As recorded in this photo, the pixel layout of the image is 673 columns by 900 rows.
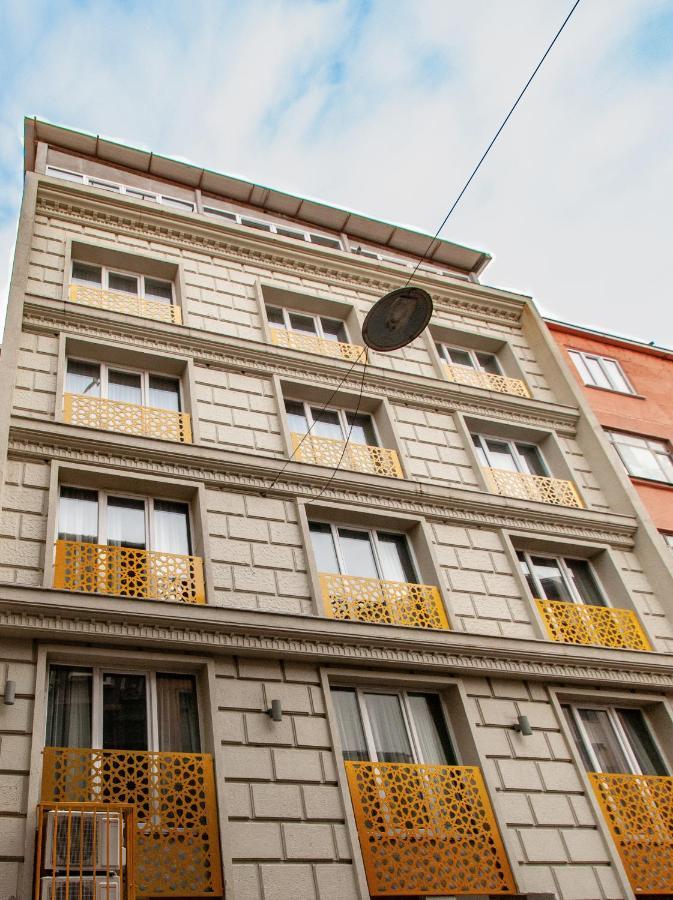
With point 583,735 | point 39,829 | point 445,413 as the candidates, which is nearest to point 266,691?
point 39,829

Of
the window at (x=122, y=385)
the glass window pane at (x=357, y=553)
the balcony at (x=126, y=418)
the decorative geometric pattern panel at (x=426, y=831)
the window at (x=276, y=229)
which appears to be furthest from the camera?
the window at (x=276, y=229)

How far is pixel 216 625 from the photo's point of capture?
10578 mm

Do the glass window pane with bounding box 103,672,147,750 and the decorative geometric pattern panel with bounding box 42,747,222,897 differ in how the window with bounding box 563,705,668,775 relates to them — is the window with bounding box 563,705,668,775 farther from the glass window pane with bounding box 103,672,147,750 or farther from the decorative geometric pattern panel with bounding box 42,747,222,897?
the glass window pane with bounding box 103,672,147,750

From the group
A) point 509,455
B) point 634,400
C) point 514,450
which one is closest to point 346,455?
point 509,455

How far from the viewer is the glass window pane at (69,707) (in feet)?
31.3

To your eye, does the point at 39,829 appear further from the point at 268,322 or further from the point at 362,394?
the point at 268,322

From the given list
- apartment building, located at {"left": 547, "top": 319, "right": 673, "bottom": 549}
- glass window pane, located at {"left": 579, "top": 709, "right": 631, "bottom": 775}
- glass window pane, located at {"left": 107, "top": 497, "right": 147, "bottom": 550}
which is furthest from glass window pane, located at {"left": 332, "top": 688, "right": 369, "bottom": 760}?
apartment building, located at {"left": 547, "top": 319, "right": 673, "bottom": 549}

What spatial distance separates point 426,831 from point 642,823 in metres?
3.25

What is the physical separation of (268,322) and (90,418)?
506 centimetres

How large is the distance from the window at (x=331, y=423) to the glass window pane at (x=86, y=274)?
441cm

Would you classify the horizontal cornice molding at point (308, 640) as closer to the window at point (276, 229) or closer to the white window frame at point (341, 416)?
the white window frame at point (341, 416)

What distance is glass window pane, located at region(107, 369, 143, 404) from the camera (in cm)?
1421

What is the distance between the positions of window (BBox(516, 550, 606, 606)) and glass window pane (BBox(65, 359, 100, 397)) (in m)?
7.74

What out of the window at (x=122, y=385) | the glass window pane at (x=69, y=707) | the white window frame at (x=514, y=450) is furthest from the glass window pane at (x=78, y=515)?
A: the white window frame at (x=514, y=450)
